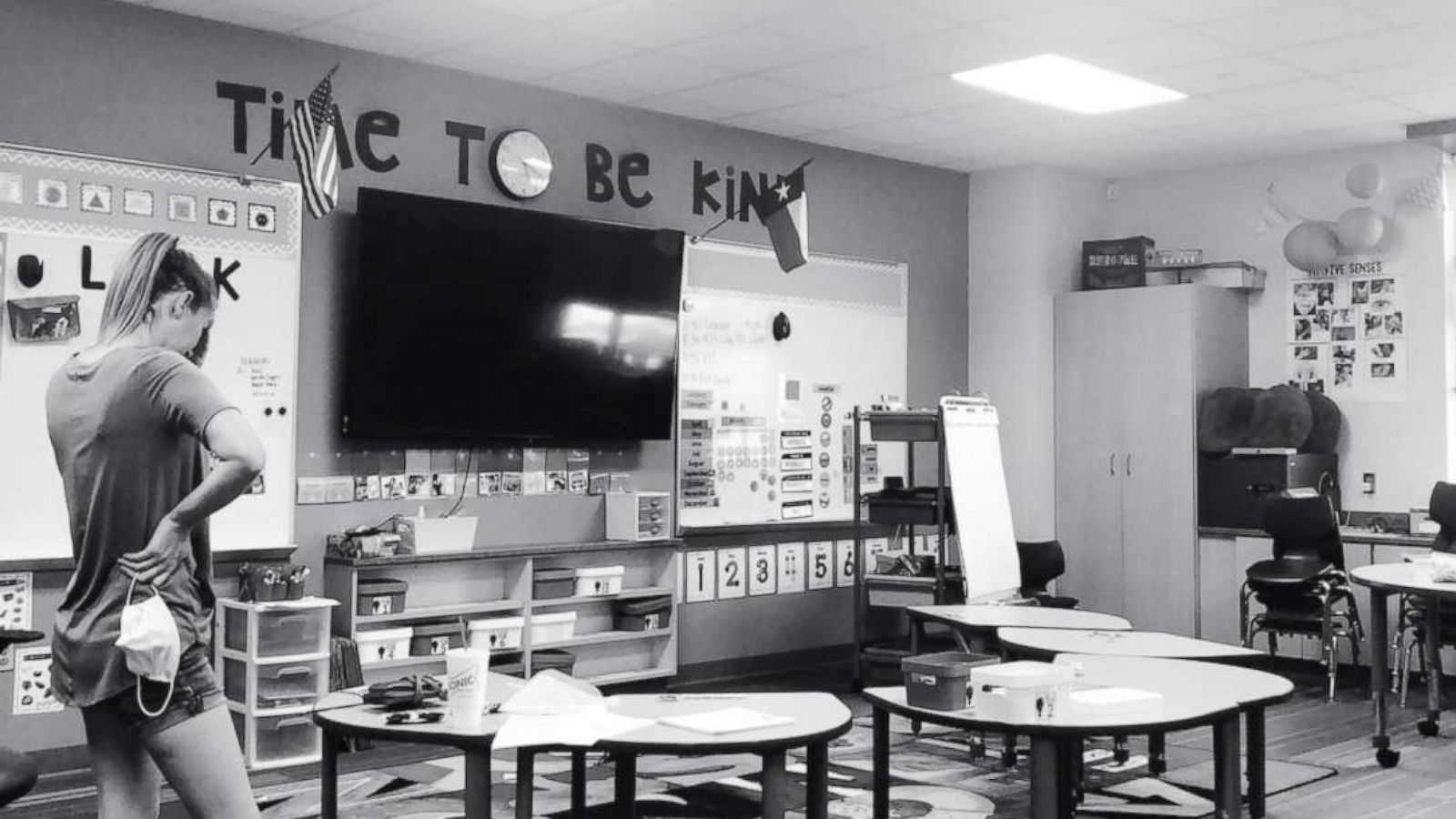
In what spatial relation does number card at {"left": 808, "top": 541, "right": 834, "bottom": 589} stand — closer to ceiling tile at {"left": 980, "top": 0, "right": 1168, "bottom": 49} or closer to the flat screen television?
the flat screen television

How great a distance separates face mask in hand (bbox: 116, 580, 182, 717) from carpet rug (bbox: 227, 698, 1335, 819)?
238cm

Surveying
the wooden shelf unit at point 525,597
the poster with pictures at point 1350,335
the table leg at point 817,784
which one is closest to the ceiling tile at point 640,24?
the wooden shelf unit at point 525,597

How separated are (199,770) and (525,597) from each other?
3855 mm

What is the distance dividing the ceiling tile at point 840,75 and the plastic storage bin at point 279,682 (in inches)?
123

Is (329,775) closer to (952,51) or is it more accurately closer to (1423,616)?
(952,51)

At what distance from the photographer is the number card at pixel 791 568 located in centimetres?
748

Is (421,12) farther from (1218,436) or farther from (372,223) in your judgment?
(1218,436)

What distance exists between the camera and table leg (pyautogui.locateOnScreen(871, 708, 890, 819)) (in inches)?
138

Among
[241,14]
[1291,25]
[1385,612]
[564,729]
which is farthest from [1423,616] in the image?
[241,14]

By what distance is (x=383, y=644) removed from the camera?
5656 millimetres

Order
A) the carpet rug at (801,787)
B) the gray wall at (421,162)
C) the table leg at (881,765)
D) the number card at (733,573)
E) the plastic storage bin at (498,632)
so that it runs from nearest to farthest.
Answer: the table leg at (881,765) → the carpet rug at (801,787) → the gray wall at (421,162) → the plastic storage bin at (498,632) → the number card at (733,573)

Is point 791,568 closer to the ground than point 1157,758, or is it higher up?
higher up

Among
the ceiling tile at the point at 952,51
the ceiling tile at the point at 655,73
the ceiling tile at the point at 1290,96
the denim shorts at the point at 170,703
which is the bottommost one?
the denim shorts at the point at 170,703

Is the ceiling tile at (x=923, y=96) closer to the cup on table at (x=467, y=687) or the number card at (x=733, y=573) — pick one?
the number card at (x=733, y=573)
